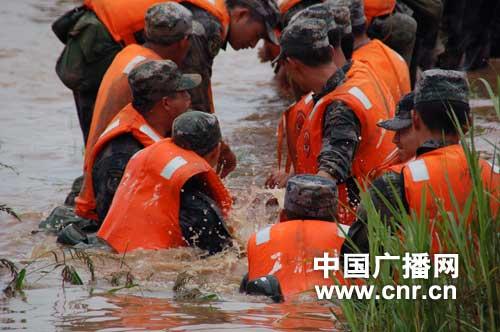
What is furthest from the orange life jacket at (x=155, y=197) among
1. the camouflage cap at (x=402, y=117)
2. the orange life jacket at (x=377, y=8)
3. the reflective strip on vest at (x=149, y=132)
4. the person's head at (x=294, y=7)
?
the orange life jacket at (x=377, y=8)

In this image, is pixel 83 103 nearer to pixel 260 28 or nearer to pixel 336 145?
pixel 260 28

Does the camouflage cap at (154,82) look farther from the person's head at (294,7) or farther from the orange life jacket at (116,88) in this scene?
the person's head at (294,7)

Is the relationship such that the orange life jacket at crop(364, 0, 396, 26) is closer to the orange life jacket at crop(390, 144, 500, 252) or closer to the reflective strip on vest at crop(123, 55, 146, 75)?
the reflective strip on vest at crop(123, 55, 146, 75)

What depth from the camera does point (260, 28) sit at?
31.2 feet

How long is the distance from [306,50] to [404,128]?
959mm

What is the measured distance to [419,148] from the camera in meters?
6.27

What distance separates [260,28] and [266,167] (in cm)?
164

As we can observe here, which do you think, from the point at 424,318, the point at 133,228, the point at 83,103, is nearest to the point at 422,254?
the point at 424,318

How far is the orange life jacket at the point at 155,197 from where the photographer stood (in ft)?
25.8

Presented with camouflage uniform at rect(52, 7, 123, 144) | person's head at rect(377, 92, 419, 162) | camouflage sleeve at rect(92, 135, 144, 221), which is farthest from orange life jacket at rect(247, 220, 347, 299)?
camouflage uniform at rect(52, 7, 123, 144)

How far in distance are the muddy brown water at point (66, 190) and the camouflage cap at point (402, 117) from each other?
3.25ft

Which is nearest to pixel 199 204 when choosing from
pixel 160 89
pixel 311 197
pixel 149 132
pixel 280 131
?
pixel 149 132

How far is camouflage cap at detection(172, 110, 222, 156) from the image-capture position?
25.8 feet

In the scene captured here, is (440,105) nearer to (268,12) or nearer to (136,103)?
(136,103)
